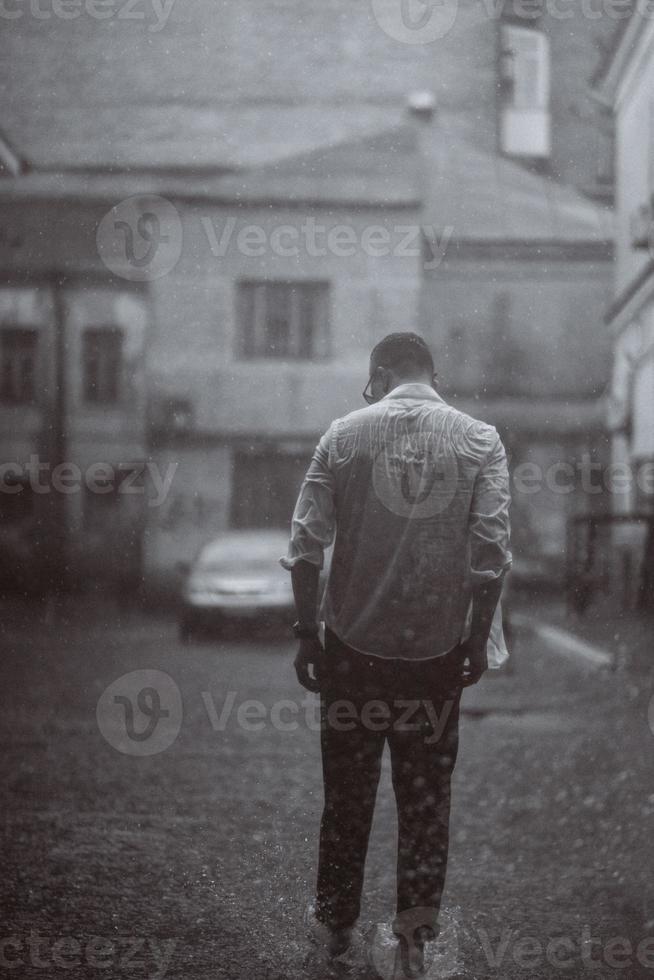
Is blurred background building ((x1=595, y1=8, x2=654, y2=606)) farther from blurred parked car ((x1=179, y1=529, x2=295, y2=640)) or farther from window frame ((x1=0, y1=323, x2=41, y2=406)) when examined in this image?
window frame ((x1=0, y1=323, x2=41, y2=406))

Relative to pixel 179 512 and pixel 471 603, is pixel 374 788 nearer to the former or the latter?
pixel 471 603

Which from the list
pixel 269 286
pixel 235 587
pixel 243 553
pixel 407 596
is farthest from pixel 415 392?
pixel 269 286

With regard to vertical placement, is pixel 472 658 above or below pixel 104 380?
below

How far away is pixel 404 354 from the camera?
3121mm

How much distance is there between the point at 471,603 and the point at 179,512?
56.5 ft

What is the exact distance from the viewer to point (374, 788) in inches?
123

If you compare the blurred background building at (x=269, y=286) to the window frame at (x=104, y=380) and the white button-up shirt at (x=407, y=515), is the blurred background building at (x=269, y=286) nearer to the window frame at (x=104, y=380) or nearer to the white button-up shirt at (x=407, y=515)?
the window frame at (x=104, y=380)

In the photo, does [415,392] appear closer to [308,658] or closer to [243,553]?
[308,658]

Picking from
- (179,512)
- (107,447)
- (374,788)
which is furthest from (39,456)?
(374,788)

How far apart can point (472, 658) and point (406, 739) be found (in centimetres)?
24

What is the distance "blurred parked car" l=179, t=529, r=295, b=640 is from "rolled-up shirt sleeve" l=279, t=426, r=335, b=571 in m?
8.97

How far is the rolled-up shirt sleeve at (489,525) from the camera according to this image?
298 cm

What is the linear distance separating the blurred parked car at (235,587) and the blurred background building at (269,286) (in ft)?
15.6

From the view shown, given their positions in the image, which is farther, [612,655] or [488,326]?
[488,326]
